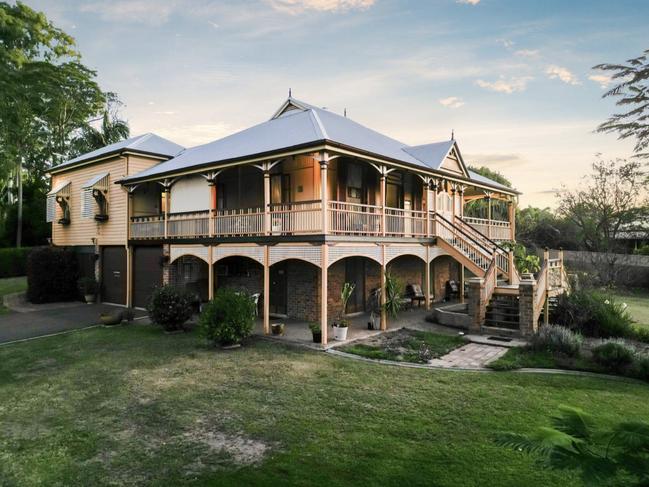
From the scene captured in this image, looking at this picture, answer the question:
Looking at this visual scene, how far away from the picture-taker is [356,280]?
57.1ft

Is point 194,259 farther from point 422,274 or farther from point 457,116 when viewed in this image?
point 457,116

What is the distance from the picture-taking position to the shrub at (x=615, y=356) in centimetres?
969

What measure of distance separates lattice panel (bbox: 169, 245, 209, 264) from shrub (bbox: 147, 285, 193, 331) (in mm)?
1903

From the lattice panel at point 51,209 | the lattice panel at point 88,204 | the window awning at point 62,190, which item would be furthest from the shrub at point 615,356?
the lattice panel at point 51,209

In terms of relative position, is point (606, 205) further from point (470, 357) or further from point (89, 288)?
point (89, 288)

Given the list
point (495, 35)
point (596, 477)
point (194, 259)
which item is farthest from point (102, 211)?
point (596, 477)

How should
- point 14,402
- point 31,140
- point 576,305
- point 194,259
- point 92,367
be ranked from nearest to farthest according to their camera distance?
1. point 14,402
2. point 92,367
3. point 576,305
4. point 194,259
5. point 31,140

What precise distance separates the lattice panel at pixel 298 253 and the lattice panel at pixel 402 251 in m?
3.15

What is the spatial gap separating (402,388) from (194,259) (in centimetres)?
1302

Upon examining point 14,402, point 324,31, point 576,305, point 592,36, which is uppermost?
point 324,31

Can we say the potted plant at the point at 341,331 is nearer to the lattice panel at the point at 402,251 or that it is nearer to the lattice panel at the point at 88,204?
the lattice panel at the point at 402,251

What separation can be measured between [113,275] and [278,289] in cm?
988

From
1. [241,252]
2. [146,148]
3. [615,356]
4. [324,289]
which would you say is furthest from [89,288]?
[615,356]

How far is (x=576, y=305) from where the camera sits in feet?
Answer: 47.0
